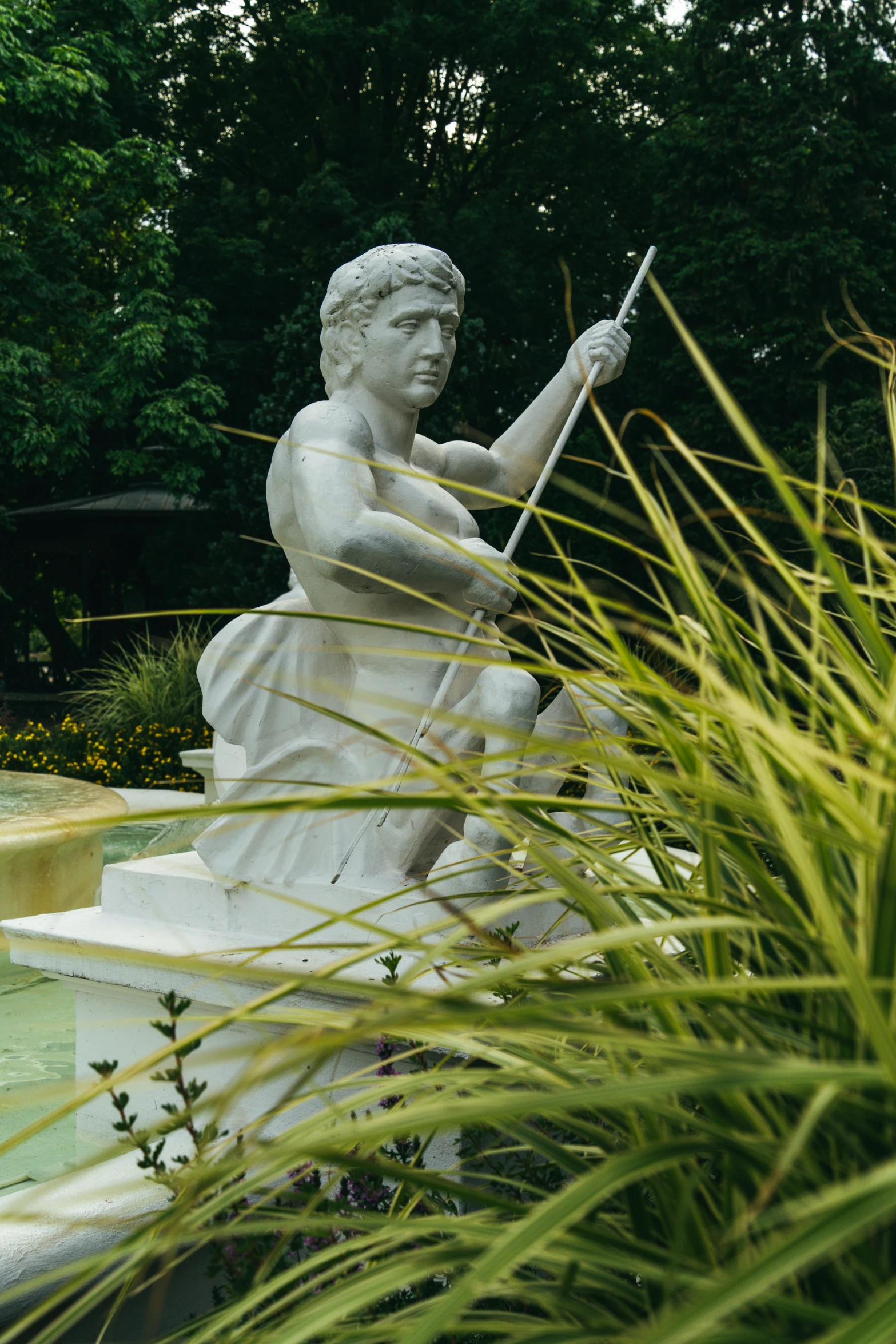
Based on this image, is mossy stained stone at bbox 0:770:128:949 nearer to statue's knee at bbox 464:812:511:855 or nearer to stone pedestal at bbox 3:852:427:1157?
stone pedestal at bbox 3:852:427:1157

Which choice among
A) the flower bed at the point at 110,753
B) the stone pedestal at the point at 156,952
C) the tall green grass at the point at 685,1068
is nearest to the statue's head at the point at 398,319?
the stone pedestal at the point at 156,952

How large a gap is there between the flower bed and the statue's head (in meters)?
7.42

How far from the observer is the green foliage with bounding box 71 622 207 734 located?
1061 cm

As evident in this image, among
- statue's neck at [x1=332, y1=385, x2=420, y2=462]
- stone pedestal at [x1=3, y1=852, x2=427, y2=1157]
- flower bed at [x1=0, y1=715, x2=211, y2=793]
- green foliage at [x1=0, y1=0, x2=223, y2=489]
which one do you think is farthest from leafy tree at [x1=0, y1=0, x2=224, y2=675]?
stone pedestal at [x1=3, y1=852, x2=427, y2=1157]

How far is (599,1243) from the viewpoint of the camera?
2.88 ft

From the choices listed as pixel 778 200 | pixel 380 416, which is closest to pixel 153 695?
pixel 380 416

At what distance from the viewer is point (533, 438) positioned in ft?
9.29

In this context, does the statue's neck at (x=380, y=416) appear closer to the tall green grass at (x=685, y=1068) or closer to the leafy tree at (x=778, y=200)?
the tall green grass at (x=685, y=1068)

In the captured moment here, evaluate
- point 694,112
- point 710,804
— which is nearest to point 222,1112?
point 710,804

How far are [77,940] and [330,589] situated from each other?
0.87m

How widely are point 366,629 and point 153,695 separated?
8.66m

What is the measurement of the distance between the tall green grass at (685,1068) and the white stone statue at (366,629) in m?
1.10

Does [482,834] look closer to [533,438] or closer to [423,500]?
[423,500]

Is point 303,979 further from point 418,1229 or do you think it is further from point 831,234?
point 831,234
